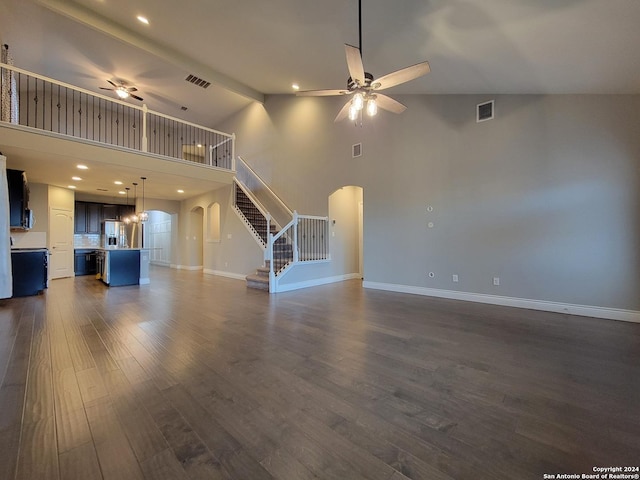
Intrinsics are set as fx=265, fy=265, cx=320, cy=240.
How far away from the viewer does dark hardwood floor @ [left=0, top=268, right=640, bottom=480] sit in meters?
1.33

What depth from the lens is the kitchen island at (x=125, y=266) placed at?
21.8 feet

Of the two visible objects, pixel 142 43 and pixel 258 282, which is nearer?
pixel 142 43

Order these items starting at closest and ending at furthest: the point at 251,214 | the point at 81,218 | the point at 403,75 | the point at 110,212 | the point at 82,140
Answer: the point at 403,75, the point at 82,140, the point at 251,214, the point at 81,218, the point at 110,212

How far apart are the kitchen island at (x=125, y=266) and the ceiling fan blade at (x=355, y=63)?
22.5ft

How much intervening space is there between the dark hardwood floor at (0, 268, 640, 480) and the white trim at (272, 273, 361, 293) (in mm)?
2170

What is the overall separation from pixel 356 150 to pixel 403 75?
3.49 metres

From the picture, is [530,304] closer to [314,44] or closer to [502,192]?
[502,192]

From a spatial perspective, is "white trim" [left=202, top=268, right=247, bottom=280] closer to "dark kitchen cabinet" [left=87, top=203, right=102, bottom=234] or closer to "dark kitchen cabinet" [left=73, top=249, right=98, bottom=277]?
"dark kitchen cabinet" [left=73, top=249, right=98, bottom=277]

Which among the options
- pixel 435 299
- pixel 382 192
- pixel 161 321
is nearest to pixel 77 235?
pixel 161 321

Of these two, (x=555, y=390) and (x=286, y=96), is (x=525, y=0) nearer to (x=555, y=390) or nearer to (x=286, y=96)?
(x=555, y=390)

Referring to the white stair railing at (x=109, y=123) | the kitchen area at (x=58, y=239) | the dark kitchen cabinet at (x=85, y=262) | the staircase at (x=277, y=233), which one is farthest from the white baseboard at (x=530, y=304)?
the dark kitchen cabinet at (x=85, y=262)

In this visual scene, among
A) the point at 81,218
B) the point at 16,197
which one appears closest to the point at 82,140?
the point at 16,197

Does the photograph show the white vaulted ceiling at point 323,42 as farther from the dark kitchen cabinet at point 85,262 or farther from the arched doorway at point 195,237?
the dark kitchen cabinet at point 85,262

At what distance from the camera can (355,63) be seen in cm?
274
